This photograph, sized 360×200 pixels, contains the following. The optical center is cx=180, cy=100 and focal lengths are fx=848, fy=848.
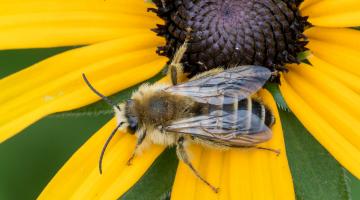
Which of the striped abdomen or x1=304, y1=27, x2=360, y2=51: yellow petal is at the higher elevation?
x1=304, y1=27, x2=360, y2=51: yellow petal

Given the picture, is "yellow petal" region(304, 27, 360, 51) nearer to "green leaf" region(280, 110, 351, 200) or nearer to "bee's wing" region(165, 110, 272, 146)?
"green leaf" region(280, 110, 351, 200)

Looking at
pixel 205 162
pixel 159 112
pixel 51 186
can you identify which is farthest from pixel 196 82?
pixel 51 186

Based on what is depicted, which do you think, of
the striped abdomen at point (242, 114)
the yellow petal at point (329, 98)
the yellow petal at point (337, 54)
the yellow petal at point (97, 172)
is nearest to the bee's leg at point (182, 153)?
the yellow petal at point (97, 172)

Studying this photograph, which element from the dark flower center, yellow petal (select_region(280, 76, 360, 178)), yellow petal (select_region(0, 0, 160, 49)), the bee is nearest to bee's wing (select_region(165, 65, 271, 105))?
the bee

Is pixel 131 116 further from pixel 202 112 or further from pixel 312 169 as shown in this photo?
pixel 312 169

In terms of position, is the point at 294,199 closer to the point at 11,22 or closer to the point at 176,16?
the point at 176,16

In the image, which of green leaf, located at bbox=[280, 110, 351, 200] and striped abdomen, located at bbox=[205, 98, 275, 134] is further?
green leaf, located at bbox=[280, 110, 351, 200]
